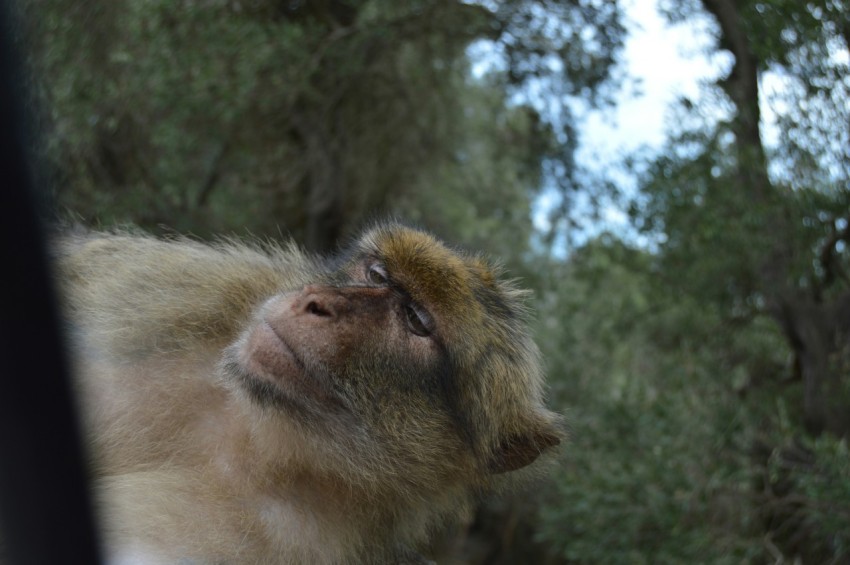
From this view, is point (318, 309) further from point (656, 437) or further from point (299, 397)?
point (656, 437)

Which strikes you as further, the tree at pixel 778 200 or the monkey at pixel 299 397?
the tree at pixel 778 200

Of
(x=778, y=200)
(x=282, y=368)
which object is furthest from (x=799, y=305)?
(x=282, y=368)

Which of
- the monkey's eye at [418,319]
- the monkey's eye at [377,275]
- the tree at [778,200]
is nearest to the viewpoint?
the monkey's eye at [418,319]

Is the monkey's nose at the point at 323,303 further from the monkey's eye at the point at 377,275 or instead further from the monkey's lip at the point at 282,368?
the monkey's eye at the point at 377,275

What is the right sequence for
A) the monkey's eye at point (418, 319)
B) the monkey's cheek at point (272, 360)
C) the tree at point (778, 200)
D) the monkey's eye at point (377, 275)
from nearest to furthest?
the monkey's cheek at point (272, 360)
the monkey's eye at point (418, 319)
the monkey's eye at point (377, 275)
the tree at point (778, 200)

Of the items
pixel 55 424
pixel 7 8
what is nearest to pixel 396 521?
pixel 55 424

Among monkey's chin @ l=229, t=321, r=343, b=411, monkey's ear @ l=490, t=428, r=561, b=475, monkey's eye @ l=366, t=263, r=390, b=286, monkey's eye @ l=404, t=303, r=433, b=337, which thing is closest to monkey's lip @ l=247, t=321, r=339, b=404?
monkey's chin @ l=229, t=321, r=343, b=411

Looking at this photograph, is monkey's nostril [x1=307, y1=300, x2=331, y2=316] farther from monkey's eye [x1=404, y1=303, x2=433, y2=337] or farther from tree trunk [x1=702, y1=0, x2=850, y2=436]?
tree trunk [x1=702, y1=0, x2=850, y2=436]

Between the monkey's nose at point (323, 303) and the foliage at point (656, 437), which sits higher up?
the monkey's nose at point (323, 303)

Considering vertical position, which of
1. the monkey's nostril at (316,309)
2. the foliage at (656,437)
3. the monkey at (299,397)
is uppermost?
the monkey's nostril at (316,309)

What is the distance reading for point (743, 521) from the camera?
238 inches

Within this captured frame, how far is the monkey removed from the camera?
9.07 feet

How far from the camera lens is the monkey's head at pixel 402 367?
2760 millimetres

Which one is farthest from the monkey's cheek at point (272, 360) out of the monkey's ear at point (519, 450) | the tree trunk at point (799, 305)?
the tree trunk at point (799, 305)
